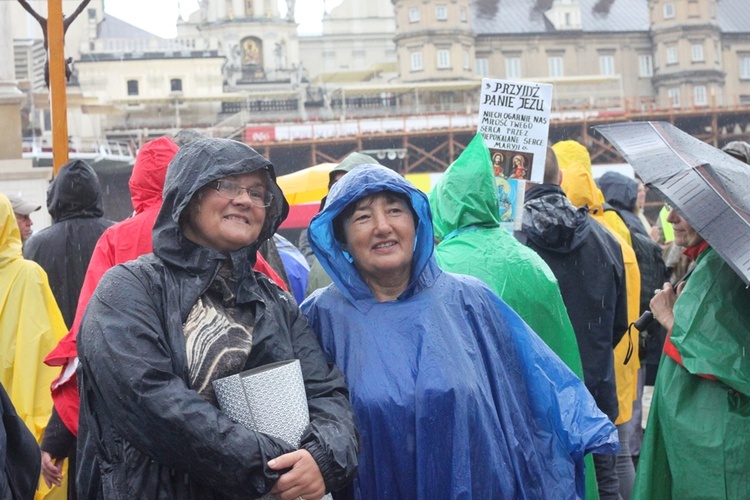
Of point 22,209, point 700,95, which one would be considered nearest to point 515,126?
point 22,209

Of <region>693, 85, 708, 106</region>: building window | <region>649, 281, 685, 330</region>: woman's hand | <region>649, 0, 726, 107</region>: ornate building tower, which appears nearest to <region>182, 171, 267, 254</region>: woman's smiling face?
<region>649, 281, 685, 330</region>: woman's hand

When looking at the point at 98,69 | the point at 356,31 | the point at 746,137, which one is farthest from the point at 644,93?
the point at 98,69

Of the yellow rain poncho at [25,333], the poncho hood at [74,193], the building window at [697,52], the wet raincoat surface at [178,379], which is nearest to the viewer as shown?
the wet raincoat surface at [178,379]

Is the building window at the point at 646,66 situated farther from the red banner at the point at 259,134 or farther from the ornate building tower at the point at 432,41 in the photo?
the red banner at the point at 259,134

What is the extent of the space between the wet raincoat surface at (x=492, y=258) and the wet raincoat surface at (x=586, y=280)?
872mm

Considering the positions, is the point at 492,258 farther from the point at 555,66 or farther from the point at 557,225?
the point at 555,66

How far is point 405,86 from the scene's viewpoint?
67.2 m

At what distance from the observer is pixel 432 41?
71.2m

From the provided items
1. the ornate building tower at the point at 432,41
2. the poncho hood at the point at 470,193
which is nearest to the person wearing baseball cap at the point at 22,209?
the poncho hood at the point at 470,193

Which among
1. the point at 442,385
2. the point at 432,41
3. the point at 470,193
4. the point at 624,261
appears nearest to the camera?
the point at 442,385

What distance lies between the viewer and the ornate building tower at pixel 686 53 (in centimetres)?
7412

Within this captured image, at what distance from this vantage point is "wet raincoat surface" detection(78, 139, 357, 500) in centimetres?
242

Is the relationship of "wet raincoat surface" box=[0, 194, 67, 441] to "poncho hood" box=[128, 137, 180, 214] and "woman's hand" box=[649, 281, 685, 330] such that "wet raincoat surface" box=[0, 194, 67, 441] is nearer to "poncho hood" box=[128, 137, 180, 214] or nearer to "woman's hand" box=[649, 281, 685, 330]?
"poncho hood" box=[128, 137, 180, 214]

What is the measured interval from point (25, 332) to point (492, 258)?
1.85 m
